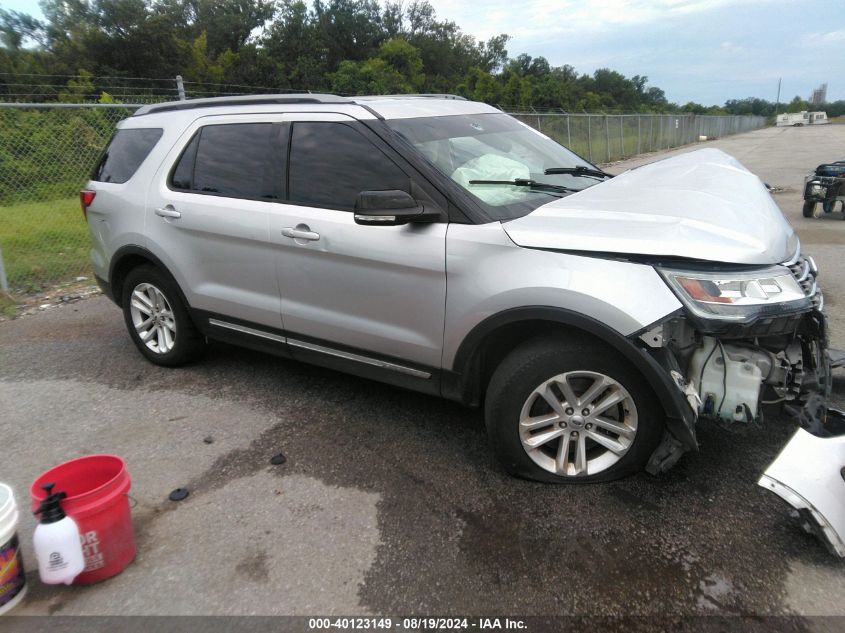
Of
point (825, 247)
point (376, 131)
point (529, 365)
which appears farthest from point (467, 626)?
point (825, 247)

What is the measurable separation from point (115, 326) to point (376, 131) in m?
3.83

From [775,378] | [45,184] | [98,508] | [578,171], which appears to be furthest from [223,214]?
[45,184]

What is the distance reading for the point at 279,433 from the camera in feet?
12.7

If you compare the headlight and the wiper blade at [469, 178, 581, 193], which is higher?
the wiper blade at [469, 178, 581, 193]

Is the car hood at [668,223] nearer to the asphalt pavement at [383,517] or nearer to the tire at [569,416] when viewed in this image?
the tire at [569,416]

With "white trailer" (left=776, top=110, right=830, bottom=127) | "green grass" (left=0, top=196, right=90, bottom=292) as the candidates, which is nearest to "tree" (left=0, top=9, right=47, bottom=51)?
"green grass" (left=0, top=196, right=90, bottom=292)

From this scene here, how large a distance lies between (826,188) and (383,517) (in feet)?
32.1

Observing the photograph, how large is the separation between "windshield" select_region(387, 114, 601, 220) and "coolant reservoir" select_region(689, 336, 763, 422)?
1.11 metres

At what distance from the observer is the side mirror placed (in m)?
3.13

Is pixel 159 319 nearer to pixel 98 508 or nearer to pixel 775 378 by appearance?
pixel 98 508

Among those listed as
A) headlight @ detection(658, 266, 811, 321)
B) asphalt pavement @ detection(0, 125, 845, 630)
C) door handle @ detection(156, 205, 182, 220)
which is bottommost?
asphalt pavement @ detection(0, 125, 845, 630)

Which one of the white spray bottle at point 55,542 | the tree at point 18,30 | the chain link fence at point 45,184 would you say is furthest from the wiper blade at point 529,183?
the tree at point 18,30

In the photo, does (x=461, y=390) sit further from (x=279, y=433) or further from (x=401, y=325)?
(x=279, y=433)

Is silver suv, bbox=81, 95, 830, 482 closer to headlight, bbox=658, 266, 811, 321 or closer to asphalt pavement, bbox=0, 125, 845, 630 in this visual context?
headlight, bbox=658, 266, 811, 321
